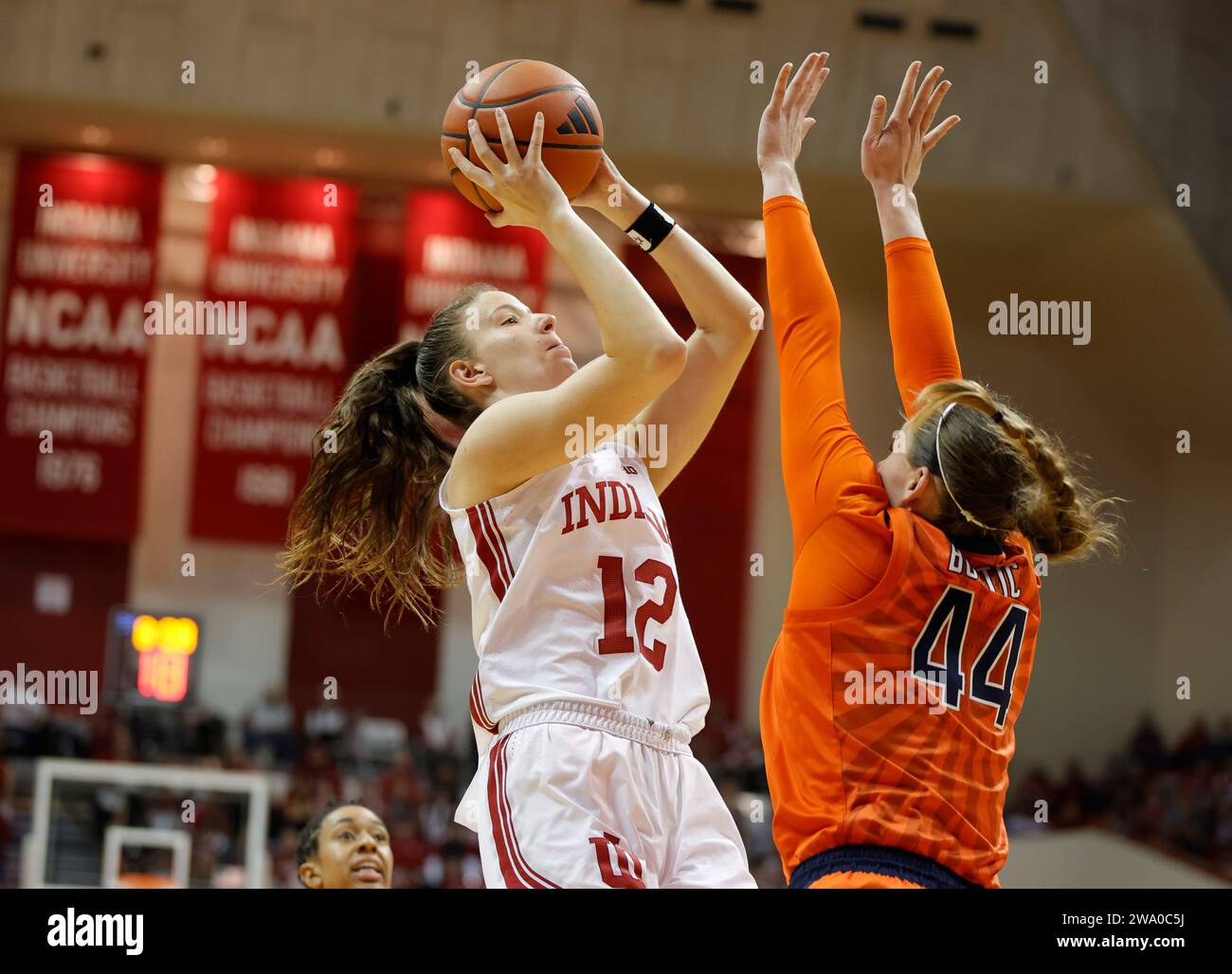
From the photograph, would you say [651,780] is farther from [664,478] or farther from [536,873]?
[664,478]

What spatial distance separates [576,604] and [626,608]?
8 cm

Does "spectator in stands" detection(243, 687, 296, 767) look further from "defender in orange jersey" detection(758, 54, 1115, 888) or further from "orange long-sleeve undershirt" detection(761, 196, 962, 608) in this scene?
"defender in orange jersey" detection(758, 54, 1115, 888)

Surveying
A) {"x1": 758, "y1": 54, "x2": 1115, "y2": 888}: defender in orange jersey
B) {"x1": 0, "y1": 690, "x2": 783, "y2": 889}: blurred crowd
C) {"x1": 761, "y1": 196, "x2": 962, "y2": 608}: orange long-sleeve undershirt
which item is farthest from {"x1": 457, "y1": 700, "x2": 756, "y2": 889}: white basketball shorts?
{"x1": 0, "y1": 690, "x2": 783, "y2": 889}: blurred crowd

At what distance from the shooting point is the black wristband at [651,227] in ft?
9.36

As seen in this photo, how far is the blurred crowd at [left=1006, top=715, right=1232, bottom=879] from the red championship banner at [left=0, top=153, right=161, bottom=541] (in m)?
7.31

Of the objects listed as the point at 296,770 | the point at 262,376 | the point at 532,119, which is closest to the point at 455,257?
the point at 262,376

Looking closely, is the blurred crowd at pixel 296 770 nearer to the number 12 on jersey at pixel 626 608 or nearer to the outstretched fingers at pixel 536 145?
the number 12 on jersey at pixel 626 608

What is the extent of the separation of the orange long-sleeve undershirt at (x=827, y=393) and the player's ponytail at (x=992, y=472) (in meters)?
0.11

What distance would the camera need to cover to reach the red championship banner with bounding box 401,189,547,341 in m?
11.2

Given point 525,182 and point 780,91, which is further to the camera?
point 780,91

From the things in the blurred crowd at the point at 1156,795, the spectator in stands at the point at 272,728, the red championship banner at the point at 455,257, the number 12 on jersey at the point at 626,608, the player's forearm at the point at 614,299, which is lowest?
the blurred crowd at the point at 1156,795

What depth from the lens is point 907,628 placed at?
7.30ft

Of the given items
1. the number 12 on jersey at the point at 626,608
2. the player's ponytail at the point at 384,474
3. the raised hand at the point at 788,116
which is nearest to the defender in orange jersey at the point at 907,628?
the number 12 on jersey at the point at 626,608

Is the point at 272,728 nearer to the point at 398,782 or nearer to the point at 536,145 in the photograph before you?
the point at 398,782
